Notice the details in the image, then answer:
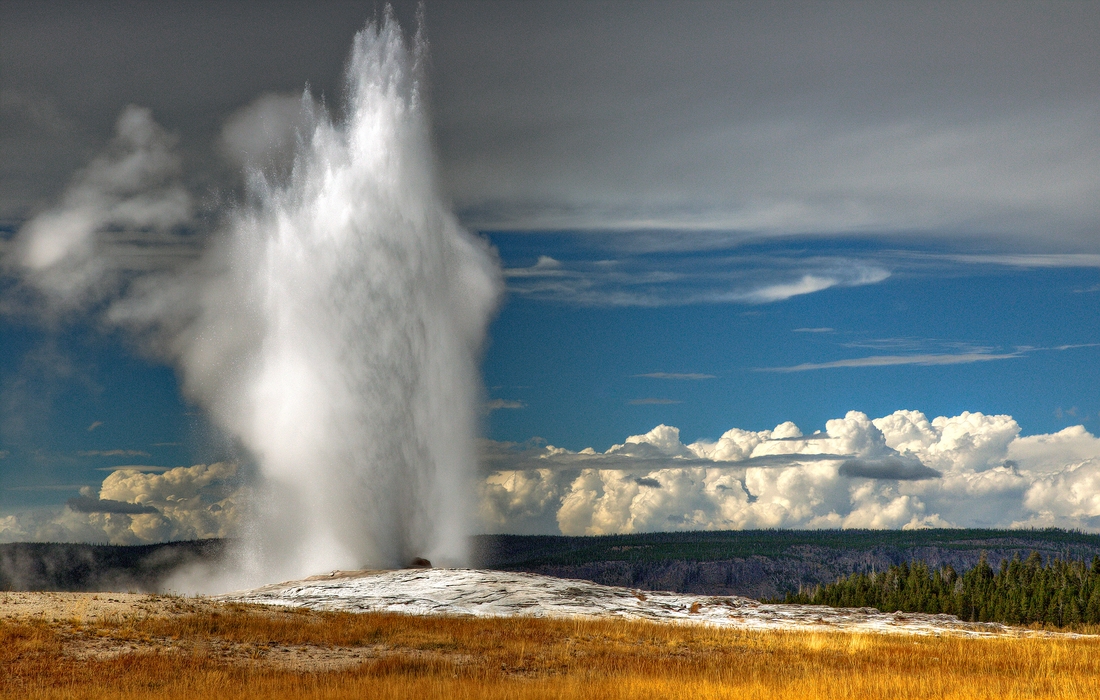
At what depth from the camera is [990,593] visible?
115562 millimetres

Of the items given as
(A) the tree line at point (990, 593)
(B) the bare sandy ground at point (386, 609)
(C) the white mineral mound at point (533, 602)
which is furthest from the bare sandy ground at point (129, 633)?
(A) the tree line at point (990, 593)

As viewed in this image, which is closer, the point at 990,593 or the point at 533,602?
the point at 533,602

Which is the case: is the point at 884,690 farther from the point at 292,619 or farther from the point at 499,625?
the point at 292,619

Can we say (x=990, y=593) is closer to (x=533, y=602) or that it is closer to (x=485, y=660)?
(x=533, y=602)

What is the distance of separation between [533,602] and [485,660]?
49.0 ft

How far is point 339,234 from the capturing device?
53406mm

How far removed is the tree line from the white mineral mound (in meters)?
61.3

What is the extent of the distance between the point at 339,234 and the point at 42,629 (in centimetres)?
3189

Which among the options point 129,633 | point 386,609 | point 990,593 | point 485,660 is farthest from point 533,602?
point 990,593

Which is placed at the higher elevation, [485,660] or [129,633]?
[129,633]

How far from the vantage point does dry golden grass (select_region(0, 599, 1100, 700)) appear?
1931 cm

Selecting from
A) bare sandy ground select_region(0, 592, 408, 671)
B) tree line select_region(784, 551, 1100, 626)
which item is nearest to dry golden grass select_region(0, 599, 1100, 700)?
bare sandy ground select_region(0, 592, 408, 671)

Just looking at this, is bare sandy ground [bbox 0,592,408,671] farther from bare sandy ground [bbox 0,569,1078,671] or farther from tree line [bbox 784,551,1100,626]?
tree line [bbox 784,551,1100,626]

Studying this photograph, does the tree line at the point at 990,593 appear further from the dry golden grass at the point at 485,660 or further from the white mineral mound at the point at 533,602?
the dry golden grass at the point at 485,660
